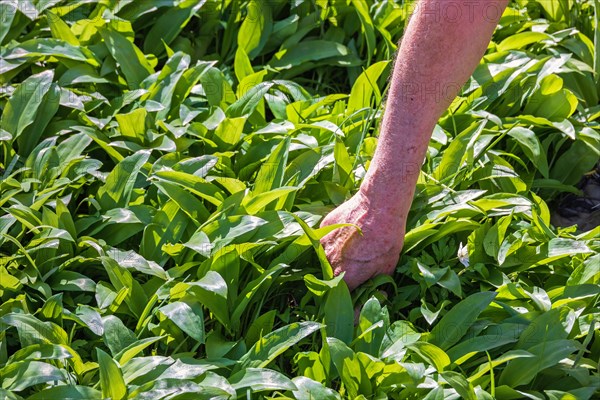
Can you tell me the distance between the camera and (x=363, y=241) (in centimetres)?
269

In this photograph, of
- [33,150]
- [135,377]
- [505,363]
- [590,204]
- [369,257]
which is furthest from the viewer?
[590,204]

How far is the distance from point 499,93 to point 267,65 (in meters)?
0.93

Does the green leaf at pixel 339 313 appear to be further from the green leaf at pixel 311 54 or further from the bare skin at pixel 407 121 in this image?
the green leaf at pixel 311 54

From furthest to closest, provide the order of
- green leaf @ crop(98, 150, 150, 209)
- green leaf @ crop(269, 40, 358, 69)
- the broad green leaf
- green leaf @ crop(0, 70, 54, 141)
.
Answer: green leaf @ crop(269, 40, 358, 69)
green leaf @ crop(0, 70, 54, 141)
green leaf @ crop(98, 150, 150, 209)
the broad green leaf

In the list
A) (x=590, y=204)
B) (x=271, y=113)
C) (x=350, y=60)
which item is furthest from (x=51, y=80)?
(x=590, y=204)

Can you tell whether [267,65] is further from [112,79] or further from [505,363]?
[505,363]

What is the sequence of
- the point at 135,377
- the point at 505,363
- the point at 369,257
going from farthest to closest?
the point at 369,257, the point at 505,363, the point at 135,377

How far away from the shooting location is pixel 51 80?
3.27 meters

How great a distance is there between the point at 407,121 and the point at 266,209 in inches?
22.6

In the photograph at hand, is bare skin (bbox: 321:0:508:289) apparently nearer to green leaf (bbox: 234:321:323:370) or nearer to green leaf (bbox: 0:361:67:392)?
green leaf (bbox: 234:321:323:370)

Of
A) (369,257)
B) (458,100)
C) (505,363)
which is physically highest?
(458,100)

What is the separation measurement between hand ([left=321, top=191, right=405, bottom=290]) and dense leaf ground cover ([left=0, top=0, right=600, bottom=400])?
5 centimetres

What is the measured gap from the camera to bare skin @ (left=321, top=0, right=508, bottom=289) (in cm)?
245

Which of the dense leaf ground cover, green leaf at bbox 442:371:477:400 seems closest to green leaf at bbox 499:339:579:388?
the dense leaf ground cover
